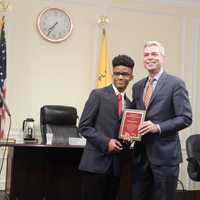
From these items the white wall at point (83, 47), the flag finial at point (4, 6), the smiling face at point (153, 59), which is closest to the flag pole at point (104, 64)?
the white wall at point (83, 47)

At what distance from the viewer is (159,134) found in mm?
2537

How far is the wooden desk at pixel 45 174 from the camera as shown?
4320 millimetres

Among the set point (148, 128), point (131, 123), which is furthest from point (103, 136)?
point (148, 128)

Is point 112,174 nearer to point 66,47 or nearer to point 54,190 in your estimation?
point 54,190

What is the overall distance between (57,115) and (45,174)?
1344 millimetres

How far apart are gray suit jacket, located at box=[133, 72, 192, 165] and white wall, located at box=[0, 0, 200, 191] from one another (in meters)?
3.94

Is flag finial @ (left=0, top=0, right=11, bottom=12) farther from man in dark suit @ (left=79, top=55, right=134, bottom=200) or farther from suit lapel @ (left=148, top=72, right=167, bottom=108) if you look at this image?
suit lapel @ (left=148, top=72, right=167, bottom=108)

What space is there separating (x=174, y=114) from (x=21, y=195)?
2.26m

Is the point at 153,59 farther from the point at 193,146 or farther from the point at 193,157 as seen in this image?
the point at 193,146

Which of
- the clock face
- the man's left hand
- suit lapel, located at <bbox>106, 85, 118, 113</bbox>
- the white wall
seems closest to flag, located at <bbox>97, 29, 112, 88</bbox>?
the white wall

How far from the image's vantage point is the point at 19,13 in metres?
6.35

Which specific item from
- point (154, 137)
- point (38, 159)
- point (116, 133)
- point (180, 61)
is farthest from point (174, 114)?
point (180, 61)

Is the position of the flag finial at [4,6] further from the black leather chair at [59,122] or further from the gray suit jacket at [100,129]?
the gray suit jacket at [100,129]

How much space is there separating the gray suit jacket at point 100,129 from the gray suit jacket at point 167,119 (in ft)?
0.61
